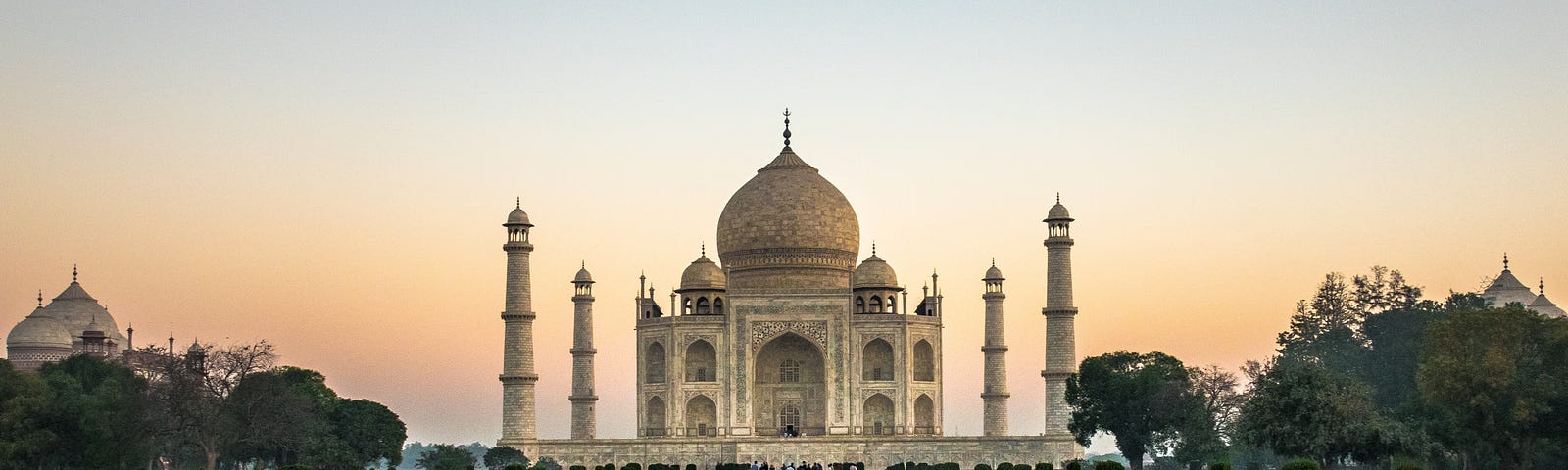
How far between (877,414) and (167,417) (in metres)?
24.9

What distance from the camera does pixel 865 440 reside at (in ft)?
209

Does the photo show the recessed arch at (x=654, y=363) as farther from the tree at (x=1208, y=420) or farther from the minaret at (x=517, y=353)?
the tree at (x=1208, y=420)

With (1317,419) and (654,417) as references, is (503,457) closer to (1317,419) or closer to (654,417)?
(654,417)

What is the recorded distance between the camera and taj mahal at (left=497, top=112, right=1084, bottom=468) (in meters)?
63.8

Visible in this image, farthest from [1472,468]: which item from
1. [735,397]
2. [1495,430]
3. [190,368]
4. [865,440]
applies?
[190,368]

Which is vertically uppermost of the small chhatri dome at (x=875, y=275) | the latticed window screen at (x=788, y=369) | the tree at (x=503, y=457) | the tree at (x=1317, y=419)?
the small chhatri dome at (x=875, y=275)

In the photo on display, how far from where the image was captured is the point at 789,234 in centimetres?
7069

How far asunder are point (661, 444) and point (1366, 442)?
24555 mm

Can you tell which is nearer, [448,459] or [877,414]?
[448,459]

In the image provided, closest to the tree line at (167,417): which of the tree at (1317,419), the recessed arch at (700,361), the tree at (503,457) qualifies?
the tree at (503,457)

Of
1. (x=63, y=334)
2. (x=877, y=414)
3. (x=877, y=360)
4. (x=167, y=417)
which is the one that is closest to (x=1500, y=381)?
(x=877, y=414)

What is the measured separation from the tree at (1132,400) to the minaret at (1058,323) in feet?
6.13

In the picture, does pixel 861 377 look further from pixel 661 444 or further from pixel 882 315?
pixel 661 444

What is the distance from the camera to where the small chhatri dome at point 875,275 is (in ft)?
227
